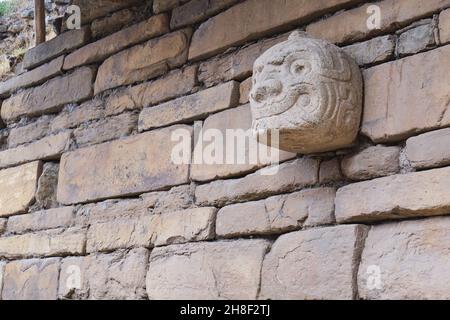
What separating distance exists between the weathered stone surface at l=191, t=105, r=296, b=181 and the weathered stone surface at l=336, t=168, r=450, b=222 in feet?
1.37

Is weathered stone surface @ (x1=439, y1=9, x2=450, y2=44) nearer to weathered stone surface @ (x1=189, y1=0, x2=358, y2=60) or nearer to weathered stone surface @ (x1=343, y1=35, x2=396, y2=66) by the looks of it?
weathered stone surface @ (x1=343, y1=35, x2=396, y2=66)

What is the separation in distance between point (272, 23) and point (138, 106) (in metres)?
1.02

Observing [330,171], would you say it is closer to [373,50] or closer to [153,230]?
[373,50]

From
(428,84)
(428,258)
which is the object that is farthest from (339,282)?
(428,84)

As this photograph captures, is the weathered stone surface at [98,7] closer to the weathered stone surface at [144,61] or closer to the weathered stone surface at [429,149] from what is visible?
the weathered stone surface at [144,61]

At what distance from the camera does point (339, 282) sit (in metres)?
2.70

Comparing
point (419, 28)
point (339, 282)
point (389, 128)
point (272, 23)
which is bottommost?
point (339, 282)

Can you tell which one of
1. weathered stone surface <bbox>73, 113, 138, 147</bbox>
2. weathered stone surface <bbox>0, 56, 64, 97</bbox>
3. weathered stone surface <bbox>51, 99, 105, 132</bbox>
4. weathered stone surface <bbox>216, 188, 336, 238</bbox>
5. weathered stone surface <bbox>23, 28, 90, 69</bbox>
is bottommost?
weathered stone surface <bbox>216, 188, 336, 238</bbox>

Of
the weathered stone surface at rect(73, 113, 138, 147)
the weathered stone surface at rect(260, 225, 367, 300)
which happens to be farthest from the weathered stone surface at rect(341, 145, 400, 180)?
the weathered stone surface at rect(73, 113, 138, 147)

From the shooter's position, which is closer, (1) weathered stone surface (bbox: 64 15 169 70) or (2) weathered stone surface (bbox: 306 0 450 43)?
(2) weathered stone surface (bbox: 306 0 450 43)

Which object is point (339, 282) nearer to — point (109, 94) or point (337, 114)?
point (337, 114)

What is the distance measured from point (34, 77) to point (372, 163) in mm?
2792

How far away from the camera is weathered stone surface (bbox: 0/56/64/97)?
4.58m

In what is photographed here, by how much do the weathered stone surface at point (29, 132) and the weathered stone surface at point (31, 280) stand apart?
2.79ft
